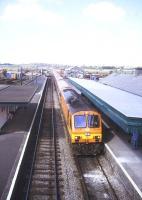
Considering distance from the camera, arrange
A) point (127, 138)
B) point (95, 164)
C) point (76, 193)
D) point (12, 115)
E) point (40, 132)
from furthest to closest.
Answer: point (12, 115) → point (40, 132) → point (127, 138) → point (95, 164) → point (76, 193)

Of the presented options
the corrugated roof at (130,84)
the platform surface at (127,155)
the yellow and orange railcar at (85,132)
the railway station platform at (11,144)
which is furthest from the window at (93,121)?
the corrugated roof at (130,84)

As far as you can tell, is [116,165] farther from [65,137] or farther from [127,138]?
[65,137]

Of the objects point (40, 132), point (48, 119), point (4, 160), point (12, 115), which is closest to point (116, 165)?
point (4, 160)

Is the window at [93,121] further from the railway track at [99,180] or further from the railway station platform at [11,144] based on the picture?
the railway station platform at [11,144]

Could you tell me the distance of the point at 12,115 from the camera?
34.4m

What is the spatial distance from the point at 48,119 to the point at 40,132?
6414 mm

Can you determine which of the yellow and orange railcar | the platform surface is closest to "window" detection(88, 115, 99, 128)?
the yellow and orange railcar

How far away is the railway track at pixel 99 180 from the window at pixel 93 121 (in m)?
1.97

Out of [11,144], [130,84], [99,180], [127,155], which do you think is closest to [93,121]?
[127,155]

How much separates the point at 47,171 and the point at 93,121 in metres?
4.39

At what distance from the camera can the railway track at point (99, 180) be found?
13992 millimetres

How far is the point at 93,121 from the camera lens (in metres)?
19.2

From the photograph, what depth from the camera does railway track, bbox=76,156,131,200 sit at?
45.9 feet

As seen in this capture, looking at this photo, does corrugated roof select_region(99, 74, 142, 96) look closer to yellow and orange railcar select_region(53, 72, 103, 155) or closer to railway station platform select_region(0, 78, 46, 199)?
railway station platform select_region(0, 78, 46, 199)
